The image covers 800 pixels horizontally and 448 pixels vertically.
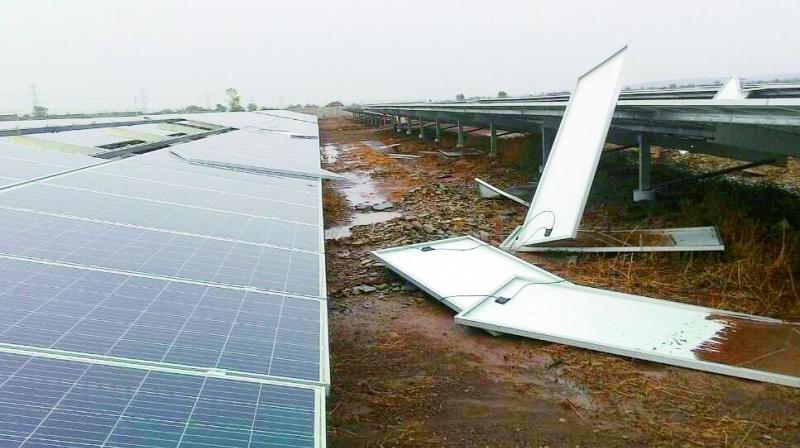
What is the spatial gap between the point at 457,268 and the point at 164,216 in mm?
4394

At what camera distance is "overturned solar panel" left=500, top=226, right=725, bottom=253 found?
8.38m

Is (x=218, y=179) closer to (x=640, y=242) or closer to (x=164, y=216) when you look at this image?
(x=164, y=216)

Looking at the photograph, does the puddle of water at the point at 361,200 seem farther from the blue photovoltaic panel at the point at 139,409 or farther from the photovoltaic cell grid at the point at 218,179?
the blue photovoltaic panel at the point at 139,409

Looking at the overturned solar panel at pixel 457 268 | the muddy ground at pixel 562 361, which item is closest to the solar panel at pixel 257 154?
the muddy ground at pixel 562 361

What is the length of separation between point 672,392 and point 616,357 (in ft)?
2.37

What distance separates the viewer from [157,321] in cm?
370

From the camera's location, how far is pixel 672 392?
5098 mm

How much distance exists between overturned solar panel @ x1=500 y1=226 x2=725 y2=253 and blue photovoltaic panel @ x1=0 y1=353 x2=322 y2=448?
697cm

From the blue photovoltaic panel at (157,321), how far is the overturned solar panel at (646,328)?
3158 mm

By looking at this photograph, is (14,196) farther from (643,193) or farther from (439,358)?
(643,193)

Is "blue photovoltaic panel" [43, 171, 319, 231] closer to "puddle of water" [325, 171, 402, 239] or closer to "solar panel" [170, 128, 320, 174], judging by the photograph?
"solar panel" [170, 128, 320, 174]

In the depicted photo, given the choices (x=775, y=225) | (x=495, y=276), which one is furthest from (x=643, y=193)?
(x=495, y=276)

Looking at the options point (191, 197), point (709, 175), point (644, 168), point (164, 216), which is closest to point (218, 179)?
point (191, 197)

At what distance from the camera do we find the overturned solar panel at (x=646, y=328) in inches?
213
